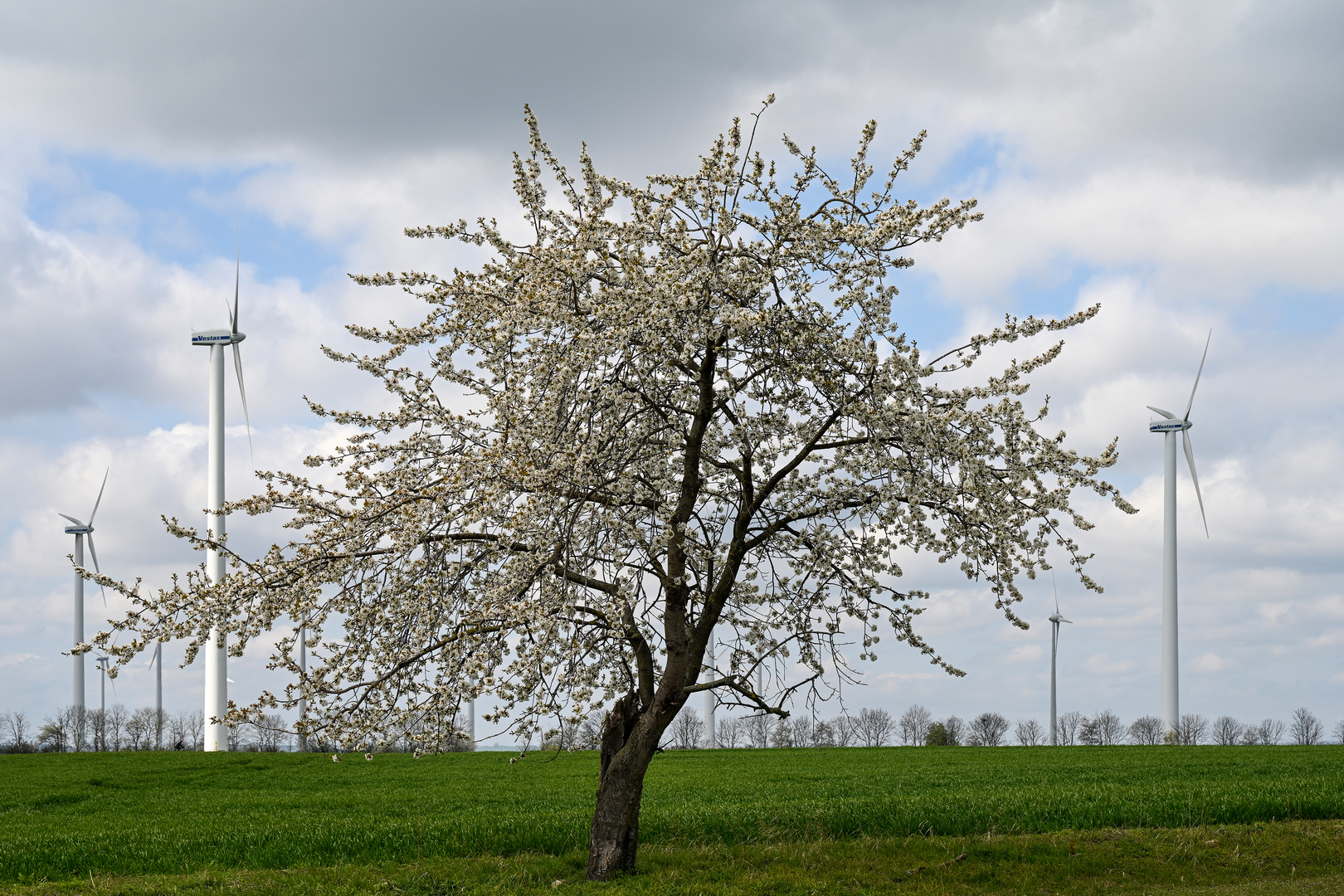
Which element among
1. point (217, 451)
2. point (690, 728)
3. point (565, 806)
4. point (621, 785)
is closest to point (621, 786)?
point (621, 785)

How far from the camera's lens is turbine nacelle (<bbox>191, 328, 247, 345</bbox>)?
46.4 m

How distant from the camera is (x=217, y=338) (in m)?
46.8

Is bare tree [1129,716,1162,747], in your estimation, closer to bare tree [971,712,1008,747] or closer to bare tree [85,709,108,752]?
bare tree [971,712,1008,747]

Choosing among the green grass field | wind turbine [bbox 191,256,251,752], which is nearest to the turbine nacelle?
wind turbine [bbox 191,256,251,752]

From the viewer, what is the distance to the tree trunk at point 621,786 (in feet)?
40.9

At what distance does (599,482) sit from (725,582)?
2141 millimetres

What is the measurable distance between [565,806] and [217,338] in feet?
113

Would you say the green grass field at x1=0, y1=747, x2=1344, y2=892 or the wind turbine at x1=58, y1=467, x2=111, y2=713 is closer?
the green grass field at x1=0, y1=747, x2=1344, y2=892

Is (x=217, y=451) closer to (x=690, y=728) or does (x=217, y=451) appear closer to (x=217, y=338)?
(x=217, y=338)

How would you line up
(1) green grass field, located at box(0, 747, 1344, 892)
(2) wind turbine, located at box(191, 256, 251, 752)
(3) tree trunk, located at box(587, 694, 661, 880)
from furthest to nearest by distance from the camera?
(2) wind turbine, located at box(191, 256, 251, 752)
(1) green grass field, located at box(0, 747, 1344, 892)
(3) tree trunk, located at box(587, 694, 661, 880)

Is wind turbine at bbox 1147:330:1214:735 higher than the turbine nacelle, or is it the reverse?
the turbine nacelle

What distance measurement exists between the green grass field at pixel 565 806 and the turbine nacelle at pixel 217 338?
1903 centimetres

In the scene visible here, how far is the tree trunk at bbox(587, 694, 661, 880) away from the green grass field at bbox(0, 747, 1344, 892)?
3.45 feet

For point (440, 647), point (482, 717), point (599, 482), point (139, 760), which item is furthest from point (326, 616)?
point (139, 760)
